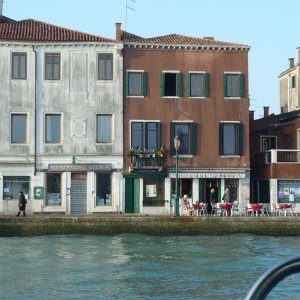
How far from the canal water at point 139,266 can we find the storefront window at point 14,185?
6088 mm

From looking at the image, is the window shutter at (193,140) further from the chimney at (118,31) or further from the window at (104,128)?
the chimney at (118,31)

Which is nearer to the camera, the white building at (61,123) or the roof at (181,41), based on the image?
the white building at (61,123)

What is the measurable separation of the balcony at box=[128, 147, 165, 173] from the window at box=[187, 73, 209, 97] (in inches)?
127

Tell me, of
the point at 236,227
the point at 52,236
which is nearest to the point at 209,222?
the point at 236,227

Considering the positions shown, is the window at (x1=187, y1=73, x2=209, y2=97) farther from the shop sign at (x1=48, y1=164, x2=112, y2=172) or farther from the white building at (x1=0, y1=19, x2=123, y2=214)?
the shop sign at (x1=48, y1=164, x2=112, y2=172)

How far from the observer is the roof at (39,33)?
3566 centimetres

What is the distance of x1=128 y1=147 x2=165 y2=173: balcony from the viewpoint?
35.6 m

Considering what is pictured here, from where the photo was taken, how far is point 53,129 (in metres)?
35.7

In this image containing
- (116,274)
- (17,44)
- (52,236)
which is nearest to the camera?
(116,274)

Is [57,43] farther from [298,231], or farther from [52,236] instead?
[298,231]

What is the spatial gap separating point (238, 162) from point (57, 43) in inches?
404

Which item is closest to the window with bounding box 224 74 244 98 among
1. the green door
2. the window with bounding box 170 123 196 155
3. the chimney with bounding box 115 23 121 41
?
the window with bounding box 170 123 196 155

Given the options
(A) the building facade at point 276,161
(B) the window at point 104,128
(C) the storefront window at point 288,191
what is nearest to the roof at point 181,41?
(B) the window at point 104,128

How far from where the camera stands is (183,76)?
36375 millimetres
